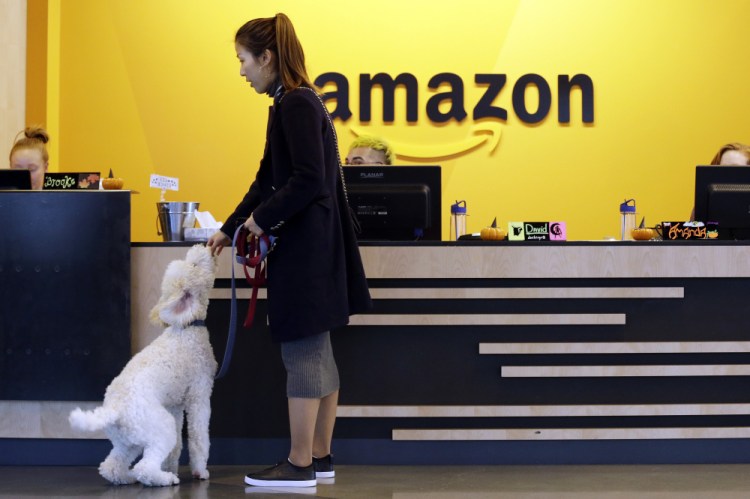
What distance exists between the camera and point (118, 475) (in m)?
3.32

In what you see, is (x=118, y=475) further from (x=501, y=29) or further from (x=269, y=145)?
(x=501, y=29)

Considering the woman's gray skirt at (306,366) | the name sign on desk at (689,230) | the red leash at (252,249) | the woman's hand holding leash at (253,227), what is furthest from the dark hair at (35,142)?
the name sign on desk at (689,230)

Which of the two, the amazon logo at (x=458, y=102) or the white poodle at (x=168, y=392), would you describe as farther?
the amazon logo at (x=458, y=102)

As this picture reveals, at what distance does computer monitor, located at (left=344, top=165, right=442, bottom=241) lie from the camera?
3.92 meters

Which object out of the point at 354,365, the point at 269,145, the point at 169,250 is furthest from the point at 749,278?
the point at 169,250

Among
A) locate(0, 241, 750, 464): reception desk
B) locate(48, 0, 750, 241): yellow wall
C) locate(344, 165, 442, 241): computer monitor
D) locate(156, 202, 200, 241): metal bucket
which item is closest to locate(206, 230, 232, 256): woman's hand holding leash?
locate(0, 241, 750, 464): reception desk

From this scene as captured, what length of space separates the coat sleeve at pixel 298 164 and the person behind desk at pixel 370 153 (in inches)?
64.6

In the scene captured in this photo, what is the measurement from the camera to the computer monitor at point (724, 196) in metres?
3.97

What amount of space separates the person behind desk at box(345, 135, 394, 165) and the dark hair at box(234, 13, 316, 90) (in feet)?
5.14

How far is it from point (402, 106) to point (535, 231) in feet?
8.75

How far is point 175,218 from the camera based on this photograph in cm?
382

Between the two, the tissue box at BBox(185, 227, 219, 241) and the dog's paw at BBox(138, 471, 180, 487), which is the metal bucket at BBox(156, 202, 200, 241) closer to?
the tissue box at BBox(185, 227, 219, 241)

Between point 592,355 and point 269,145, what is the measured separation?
1.54 meters

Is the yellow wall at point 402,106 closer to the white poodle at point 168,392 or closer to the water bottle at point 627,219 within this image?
the water bottle at point 627,219
